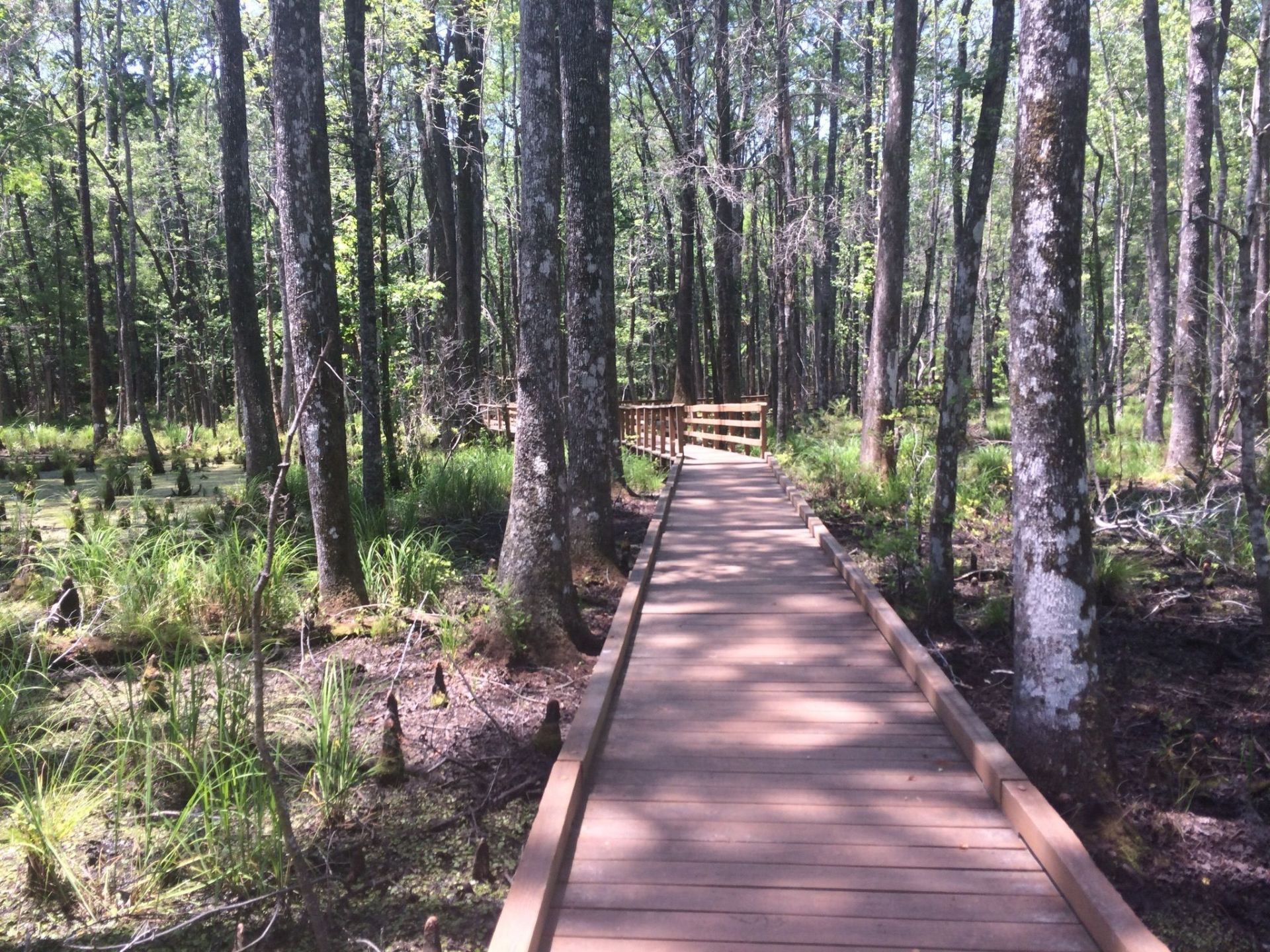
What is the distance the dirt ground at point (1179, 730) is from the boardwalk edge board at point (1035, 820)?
0.37 meters

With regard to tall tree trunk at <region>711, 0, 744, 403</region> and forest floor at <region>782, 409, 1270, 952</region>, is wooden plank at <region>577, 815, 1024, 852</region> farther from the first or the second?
tall tree trunk at <region>711, 0, 744, 403</region>

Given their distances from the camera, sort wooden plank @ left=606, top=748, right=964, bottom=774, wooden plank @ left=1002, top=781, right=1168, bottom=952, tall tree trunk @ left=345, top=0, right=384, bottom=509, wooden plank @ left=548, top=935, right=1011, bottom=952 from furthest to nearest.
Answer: tall tree trunk @ left=345, top=0, right=384, bottom=509, wooden plank @ left=606, top=748, right=964, bottom=774, wooden plank @ left=548, top=935, right=1011, bottom=952, wooden plank @ left=1002, top=781, right=1168, bottom=952

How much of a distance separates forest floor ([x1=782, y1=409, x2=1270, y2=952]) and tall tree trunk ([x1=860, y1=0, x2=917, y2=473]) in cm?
254

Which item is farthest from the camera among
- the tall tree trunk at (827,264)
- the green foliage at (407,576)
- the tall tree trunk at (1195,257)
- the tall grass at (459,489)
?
the tall tree trunk at (827,264)

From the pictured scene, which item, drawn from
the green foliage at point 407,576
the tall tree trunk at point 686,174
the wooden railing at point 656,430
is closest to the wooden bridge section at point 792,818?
the green foliage at point 407,576

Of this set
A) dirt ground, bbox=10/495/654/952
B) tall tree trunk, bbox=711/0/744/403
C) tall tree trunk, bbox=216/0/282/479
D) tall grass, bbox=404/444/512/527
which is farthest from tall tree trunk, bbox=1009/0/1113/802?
tall tree trunk, bbox=711/0/744/403

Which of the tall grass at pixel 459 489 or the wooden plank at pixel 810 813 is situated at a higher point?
the tall grass at pixel 459 489

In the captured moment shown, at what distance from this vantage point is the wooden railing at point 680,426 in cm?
1719

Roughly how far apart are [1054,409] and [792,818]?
2094mm

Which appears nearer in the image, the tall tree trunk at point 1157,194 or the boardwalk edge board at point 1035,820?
the boardwalk edge board at point 1035,820

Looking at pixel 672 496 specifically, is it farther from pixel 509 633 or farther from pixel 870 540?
pixel 509 633

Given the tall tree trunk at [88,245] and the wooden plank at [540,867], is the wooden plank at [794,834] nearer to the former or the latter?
the wooden plank at [540,867]

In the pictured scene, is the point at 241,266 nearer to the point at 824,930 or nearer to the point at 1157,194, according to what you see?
the point at 824,930

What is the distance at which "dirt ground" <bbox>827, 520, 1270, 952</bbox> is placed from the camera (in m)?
3.29
